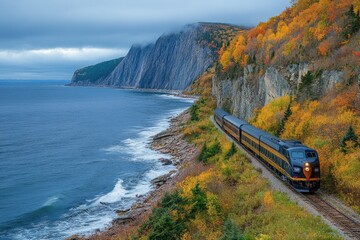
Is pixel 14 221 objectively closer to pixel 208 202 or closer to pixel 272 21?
pixel 208 202

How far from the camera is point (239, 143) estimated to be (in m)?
40.3

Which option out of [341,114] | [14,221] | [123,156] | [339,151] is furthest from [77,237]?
[123,156]

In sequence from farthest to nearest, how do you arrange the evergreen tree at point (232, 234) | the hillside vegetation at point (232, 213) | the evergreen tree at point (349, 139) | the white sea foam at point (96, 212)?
the white sea foam at point (96, 212), the evergreen tree at point (349, 139), the hillside vegetation at point (232, 213), the evergreen tree at point (232, 234)

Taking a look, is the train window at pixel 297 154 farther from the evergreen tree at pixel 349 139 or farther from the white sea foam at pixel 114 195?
the white sea foam at pixel 114 195

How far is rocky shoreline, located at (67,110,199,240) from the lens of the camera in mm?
26875

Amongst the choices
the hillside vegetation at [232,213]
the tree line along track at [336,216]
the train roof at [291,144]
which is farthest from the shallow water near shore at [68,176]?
the tree line along track at [336,216]

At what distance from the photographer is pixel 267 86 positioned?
4947 cm

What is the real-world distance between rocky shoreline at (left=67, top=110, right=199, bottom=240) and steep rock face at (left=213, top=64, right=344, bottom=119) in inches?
474

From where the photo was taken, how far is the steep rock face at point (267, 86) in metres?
35.6

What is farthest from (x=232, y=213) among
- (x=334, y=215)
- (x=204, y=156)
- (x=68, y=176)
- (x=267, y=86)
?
(x=267, y=86)

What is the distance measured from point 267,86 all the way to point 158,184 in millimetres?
21411

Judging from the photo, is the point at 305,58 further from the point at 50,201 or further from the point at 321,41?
the point at 50,201

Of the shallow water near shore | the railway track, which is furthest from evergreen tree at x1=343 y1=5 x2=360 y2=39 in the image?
the shallow water near shore

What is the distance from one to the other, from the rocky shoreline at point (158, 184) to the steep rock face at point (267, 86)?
474 inches
